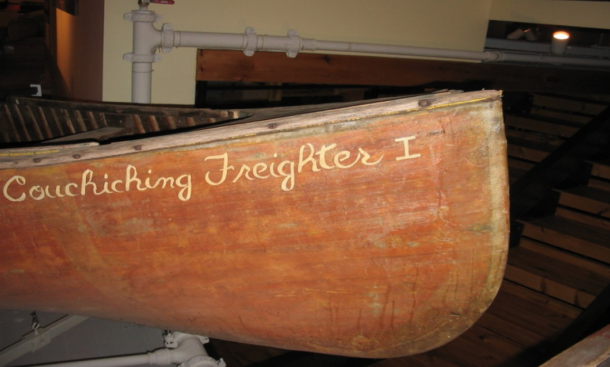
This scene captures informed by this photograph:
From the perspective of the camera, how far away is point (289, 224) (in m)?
1.22

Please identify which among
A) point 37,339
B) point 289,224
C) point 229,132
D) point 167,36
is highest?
point 167,36

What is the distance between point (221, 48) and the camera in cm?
262

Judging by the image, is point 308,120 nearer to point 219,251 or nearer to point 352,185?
point 352,185

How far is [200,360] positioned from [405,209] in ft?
2.90

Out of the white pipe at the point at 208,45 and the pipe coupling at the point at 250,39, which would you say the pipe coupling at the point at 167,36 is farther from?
the pipe coupling at the point at 250,39

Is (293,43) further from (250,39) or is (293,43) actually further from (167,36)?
(167,36)

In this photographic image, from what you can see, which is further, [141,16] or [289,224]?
[141,16]

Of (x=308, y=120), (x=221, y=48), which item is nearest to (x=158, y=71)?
(x=221, y=48)

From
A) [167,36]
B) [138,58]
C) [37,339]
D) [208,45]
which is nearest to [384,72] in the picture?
[208,45]

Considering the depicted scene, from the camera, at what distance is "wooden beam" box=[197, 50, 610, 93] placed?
2723 millimetres

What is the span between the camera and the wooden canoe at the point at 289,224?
3.59ft

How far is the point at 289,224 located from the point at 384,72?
2.27 meters

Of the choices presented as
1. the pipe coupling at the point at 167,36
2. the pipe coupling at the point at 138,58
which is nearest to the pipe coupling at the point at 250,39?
the pipe coupling at the point at 167,36

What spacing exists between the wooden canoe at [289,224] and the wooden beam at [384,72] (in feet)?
4.89
